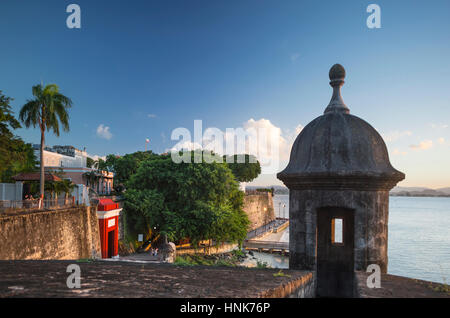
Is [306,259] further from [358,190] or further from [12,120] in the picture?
[12,120]

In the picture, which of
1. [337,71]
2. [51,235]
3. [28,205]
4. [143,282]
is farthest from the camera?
[28,205]

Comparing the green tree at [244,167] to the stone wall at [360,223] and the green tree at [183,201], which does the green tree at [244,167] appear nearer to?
the green tree at [183,201]

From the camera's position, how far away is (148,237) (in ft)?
104

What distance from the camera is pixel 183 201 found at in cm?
2850

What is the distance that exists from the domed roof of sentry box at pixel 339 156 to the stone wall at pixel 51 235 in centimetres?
1471

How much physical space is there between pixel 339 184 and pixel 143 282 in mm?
4249

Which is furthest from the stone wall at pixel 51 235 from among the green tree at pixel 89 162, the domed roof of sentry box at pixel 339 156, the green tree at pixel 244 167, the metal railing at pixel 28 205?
the green tree at pixel 244 167

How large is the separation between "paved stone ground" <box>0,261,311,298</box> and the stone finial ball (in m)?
4.74

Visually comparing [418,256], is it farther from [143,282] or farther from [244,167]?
[143,282]

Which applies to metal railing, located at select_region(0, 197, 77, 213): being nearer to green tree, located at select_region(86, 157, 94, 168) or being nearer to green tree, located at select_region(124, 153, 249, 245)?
green tree, located at select_region(124, 153, 249, 245)

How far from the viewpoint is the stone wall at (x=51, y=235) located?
47.6 ft

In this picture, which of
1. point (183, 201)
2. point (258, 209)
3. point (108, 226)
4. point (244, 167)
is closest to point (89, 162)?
point (244, 167)
